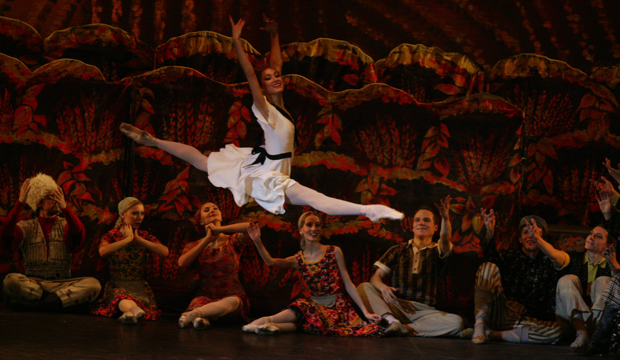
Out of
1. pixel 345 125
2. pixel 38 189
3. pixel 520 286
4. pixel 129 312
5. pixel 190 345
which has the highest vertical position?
pixel 345 125

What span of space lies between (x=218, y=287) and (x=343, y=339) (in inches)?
39.4

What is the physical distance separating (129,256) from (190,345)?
1.27 m

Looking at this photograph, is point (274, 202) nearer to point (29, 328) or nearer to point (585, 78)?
point (29, 328)

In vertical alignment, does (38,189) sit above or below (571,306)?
above

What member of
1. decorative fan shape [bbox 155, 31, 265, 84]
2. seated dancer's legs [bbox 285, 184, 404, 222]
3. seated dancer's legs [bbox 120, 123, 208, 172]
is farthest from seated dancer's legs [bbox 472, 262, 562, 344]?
decorative fan shape [bbox 155, 31, 265, 84]

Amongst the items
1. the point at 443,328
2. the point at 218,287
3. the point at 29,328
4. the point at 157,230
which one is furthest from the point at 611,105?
the point at 29,328

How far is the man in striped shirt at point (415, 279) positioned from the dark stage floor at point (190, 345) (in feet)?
0.72

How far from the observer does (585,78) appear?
4.95 metres

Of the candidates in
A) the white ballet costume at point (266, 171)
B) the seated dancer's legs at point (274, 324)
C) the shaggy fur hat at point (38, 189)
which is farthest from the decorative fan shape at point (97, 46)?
the seated dancer's legs at point (274, 324)

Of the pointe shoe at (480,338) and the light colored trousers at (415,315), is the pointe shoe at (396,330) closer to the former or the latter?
the light colored trousers at (415,315)

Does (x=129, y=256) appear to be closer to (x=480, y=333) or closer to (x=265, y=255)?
(x=265, y=255)

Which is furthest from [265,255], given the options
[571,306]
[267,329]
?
[571,306]

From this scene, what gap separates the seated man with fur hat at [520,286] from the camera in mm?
4152

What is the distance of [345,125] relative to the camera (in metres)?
4.89
